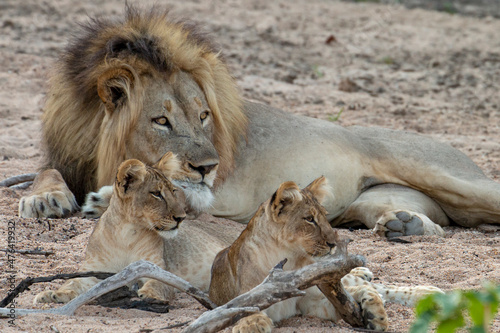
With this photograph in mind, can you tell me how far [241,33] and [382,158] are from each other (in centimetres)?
578

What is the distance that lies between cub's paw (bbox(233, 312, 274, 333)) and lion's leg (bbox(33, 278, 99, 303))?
0.83 metres

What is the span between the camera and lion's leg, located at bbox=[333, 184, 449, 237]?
4539 millimetres

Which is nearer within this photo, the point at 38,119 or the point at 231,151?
the point at 231,151

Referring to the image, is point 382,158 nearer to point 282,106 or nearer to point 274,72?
point 282,106

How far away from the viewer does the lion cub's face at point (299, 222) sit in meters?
2.85

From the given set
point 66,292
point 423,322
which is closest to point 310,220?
point 66,292

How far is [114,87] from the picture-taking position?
4.31 m

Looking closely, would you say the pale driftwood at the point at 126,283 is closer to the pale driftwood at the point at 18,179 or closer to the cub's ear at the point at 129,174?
the cub's ear at the point at 129,174

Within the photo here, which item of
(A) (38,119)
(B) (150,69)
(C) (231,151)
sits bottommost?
(A) (38,119)

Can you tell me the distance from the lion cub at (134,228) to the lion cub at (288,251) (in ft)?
1.06

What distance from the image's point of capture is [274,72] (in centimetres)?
902

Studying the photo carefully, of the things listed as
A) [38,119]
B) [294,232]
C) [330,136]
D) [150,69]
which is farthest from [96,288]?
[38,119]

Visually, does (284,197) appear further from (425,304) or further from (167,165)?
(425,304)

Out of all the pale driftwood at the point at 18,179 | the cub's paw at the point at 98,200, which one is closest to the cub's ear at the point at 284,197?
the cub's paw at the point at 98,200
